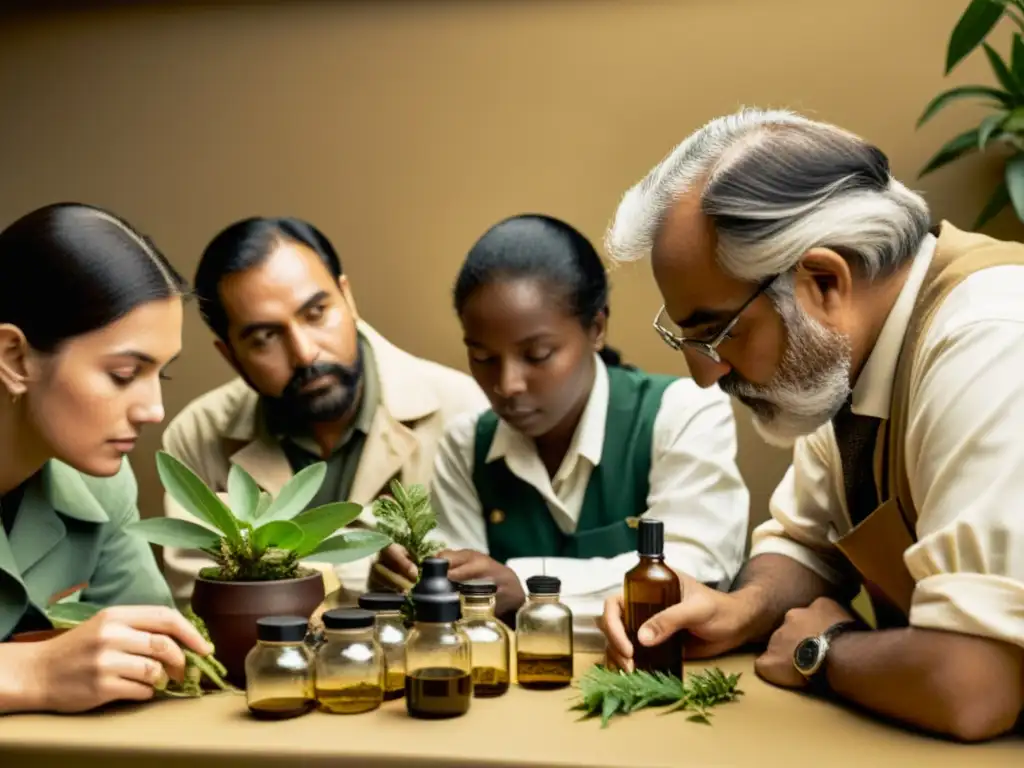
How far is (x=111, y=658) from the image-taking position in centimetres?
115

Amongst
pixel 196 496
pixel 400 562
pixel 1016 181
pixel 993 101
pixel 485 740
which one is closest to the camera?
pixel 485 740

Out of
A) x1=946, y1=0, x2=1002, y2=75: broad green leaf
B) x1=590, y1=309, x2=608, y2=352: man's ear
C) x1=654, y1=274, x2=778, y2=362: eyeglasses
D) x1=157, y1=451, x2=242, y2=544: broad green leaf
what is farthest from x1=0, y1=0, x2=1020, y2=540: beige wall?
x1=157, y1=451, x2=242, y2=544: broad green leaf

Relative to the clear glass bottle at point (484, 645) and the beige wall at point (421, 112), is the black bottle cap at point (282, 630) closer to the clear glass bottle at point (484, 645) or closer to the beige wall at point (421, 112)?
the clear glass bottle at point (484, 645)

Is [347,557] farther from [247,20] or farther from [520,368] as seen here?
[247,20]

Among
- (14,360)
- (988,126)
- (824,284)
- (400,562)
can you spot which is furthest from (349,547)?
(988,126)

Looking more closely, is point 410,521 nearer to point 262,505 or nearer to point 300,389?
point 262,505

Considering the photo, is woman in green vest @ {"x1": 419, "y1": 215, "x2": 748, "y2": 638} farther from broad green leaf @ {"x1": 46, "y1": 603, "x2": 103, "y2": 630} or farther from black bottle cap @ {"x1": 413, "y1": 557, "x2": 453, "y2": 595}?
broad green leaf @ {"x1": 46, "y1": 603, "x2": 103, "y2": 630}

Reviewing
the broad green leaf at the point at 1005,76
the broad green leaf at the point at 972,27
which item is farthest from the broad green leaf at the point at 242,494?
the broad green leaf at the point at 1005,76

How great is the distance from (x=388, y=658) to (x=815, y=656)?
51cm

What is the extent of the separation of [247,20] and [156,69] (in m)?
0.29

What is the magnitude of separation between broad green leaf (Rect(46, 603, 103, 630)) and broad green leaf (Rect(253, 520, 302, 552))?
265mm

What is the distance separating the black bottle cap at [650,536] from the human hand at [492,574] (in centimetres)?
36

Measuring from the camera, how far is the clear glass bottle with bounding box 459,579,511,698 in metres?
1.22

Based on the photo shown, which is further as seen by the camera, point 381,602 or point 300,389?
point 300,389
